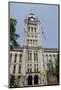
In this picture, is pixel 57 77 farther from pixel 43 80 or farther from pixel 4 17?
pixel 4 17

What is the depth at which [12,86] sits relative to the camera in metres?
2.39

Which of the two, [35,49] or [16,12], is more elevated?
[16,12]

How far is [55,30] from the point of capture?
2535mm

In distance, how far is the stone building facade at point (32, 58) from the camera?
7.93 ft

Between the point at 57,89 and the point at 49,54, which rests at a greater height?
the point at 49,54

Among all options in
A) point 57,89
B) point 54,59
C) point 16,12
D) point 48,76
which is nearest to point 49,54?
point 54,59

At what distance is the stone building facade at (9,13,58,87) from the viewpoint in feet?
7.93

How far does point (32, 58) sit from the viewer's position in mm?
2457

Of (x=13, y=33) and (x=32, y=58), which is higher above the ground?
(x=13, y=33)

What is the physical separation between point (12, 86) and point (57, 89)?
1.60ft

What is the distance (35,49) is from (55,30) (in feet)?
0.99

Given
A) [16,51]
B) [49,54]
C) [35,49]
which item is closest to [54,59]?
[49,54]

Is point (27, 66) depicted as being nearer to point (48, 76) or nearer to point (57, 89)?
point (48, 76)

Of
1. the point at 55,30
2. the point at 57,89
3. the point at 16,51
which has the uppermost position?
the point at 55,30
